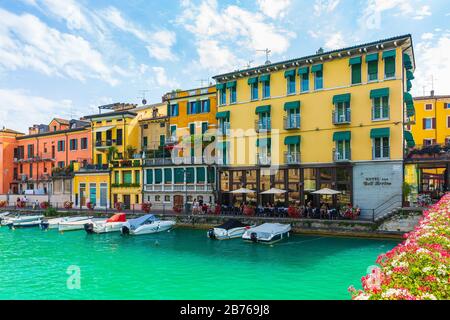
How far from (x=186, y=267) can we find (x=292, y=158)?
1817cm

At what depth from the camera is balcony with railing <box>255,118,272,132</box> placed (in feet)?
119

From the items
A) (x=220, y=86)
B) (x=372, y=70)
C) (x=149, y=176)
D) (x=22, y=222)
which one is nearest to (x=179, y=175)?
(x=149, y=176)

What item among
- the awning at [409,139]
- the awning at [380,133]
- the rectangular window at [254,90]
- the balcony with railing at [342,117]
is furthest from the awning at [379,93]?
the rectangular window at [254,90]

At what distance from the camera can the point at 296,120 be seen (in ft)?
113

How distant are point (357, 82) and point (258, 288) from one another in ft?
72.6

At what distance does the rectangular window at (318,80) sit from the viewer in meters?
33.5

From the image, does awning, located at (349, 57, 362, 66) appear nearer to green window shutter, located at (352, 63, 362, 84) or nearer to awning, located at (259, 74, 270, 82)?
green window shutter, located at (352, 63, 362, 84)

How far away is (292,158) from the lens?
34.7 metres

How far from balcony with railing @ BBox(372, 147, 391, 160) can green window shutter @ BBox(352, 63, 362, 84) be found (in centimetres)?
609

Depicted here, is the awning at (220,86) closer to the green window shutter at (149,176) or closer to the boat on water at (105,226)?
the green window shutter at (149,176)

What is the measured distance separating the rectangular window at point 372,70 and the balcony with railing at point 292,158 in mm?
9262

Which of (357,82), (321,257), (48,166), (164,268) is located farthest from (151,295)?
(48,166)

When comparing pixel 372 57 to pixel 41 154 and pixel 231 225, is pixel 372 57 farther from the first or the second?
pixel 41 154
